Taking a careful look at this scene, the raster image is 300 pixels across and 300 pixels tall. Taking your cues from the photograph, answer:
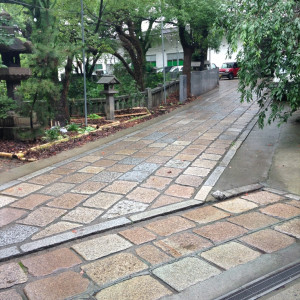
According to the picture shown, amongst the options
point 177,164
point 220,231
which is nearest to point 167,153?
point 177,164

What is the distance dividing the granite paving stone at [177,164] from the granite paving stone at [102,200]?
1.51 metres

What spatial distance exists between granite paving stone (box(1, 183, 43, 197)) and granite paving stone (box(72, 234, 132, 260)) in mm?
1659

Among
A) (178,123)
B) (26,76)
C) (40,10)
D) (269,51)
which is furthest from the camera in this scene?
(178,123)

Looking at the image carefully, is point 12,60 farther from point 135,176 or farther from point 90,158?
point 135,176

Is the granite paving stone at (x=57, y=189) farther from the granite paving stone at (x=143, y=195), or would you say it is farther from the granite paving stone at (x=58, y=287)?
the granite paving stone at (x=58, y=287)

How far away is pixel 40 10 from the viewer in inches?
310

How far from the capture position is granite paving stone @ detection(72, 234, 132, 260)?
114 inches

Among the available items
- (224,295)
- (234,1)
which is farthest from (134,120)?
(224,295)

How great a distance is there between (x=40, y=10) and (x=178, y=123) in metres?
4.68

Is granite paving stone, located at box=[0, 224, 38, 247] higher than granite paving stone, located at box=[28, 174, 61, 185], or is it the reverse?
granite paving stone, located at box=[28, 174, 61, 185]

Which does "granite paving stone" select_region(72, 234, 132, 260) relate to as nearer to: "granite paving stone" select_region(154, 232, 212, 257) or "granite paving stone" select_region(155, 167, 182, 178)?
"granite paving stone" select_region(154, 232, 212, 257)

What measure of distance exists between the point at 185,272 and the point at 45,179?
304 centimetres

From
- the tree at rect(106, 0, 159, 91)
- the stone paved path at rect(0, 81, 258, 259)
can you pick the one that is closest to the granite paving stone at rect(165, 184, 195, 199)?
the stone paved path at rect(0, 81, 258, 259)

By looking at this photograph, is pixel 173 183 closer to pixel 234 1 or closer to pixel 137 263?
pixel 137 263
